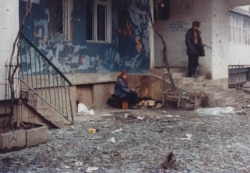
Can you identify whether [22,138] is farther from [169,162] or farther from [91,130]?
[169,162]

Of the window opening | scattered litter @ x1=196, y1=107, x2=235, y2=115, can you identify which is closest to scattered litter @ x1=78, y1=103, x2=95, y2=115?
the window opening

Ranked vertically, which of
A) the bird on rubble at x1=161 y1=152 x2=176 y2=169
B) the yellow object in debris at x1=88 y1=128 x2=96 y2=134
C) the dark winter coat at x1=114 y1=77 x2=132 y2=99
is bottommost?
the bird on rubble at x1=161 y1=152 x2=176 y2=169

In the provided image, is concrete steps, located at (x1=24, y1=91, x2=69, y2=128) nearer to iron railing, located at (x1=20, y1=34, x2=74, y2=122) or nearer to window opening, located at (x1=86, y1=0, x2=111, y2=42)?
iron railing, located at (x1=20, y1=34, x2=74, y2=122)

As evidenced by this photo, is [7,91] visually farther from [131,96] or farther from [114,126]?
[131,96]

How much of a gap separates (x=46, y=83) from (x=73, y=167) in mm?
4314

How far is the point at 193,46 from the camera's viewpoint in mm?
11086

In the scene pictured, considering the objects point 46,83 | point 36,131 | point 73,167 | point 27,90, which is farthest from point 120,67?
point 73,167

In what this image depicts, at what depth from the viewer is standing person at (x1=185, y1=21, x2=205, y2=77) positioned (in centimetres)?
1104

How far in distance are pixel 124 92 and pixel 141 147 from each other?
4.72 meters

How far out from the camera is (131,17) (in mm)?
11906

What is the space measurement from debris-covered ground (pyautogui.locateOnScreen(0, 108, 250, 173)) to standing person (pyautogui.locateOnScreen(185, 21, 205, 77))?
106 inches

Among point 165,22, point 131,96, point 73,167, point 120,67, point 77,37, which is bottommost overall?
point 73,167

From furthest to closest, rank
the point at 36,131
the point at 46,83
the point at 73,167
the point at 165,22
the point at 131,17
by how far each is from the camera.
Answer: the point at 165,22 < the point at 131,17 < the point at 46,83 < the point at 36,131 < the point at 73,167

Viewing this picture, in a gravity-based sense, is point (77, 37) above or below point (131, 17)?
below
